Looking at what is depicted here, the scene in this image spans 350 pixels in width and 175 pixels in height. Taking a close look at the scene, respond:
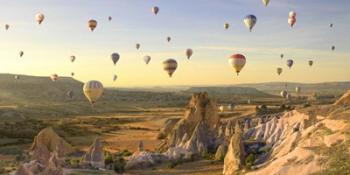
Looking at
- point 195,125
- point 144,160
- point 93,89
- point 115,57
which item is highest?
point 115,57

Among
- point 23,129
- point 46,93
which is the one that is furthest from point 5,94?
point 23,129

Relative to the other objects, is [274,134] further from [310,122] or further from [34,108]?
[34,108]

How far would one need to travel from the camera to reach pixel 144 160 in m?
39.5

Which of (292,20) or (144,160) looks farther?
(292,20)

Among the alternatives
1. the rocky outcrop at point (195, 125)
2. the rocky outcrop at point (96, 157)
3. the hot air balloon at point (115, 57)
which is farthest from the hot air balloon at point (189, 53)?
the rocky outcrop at point (96, 157)

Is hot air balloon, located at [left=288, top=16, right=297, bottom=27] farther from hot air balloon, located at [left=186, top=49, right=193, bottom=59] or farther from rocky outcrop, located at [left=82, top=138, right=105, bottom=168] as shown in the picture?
rocky outcrop, located at [left=82, top=138, right=105, bottom=168]

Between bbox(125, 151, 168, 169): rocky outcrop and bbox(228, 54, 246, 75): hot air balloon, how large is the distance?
461 inches

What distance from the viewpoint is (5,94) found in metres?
172

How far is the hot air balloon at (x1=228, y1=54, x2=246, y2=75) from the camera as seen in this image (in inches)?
1845

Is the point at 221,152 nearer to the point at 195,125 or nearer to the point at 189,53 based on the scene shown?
the point at 195,125

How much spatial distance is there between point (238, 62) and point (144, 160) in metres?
13.8

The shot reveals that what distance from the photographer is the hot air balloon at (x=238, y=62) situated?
46.9 metres

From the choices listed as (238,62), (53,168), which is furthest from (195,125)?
(53,168)

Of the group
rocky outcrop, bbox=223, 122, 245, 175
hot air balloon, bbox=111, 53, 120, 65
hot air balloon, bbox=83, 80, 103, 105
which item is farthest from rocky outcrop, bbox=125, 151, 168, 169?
hot air balloon, bbox=111, 53, 120, 65
